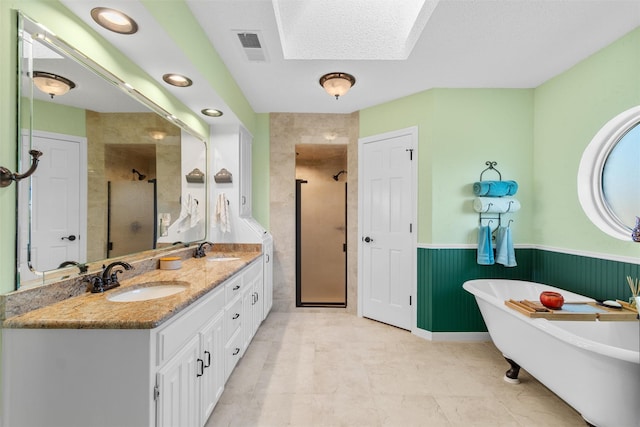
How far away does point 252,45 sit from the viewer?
205cm

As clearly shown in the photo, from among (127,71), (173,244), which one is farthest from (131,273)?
(127,71)

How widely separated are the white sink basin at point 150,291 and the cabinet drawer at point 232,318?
371 millimetres

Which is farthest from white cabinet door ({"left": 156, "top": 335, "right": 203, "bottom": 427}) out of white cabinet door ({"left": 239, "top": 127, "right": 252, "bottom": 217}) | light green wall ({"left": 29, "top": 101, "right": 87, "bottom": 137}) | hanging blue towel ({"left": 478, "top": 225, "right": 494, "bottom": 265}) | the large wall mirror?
hanging blue towel ({"left": 478, "top": 225, "right": 494, "bottom": 265})

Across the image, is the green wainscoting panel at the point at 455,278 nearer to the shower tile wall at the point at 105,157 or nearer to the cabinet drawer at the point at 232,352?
the cabinet drawer at the point at 232,352

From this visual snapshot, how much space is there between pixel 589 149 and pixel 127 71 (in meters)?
3.47

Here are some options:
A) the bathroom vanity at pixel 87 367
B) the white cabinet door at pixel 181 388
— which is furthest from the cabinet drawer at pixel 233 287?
the bathroom vanity at pixel 87 367

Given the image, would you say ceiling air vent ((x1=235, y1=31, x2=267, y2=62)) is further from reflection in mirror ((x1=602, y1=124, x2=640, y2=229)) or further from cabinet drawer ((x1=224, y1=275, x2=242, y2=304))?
A: reflection in mirror ((x1=602, y1=124, x2=640, y2=229))

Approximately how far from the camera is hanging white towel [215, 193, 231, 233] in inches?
113

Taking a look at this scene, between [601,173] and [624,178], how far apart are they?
143 millimetres

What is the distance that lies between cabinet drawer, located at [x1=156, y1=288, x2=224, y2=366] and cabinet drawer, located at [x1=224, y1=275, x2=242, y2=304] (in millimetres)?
142

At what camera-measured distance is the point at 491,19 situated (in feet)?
5.97

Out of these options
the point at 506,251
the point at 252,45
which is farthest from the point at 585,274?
the point at 252,45

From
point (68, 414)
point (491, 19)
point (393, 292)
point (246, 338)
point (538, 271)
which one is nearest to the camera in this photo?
point (68, 414)

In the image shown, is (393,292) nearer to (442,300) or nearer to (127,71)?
(442,300)
